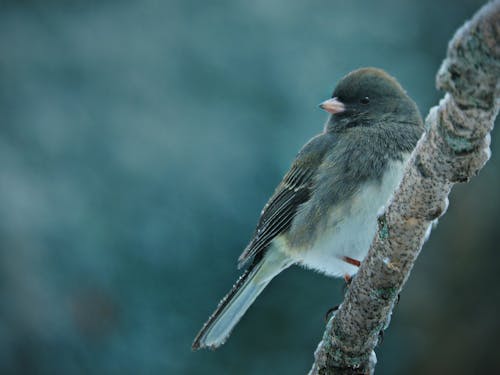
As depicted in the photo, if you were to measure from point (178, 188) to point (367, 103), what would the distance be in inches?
54.8

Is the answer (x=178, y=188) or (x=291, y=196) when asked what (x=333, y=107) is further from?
(x=178, y=188)

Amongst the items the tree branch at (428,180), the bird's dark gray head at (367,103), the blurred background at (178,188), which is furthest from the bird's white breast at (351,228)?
the blurred background at (178,188)

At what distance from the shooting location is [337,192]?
9.08 feet

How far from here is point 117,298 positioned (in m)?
3.79

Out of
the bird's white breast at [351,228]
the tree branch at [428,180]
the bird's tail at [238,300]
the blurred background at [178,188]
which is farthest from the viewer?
the blurred background at [178,188]

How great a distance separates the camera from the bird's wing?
297 cm

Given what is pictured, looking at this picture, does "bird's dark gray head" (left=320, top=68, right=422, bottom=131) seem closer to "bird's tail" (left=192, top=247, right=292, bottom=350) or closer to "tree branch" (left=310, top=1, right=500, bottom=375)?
"bird's tail" (left=192, top=247, right=292, bottom=350)

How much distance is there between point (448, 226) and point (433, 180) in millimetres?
2914

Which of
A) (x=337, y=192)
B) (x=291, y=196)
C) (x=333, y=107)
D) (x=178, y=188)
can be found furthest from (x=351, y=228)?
(x=178, y=188)

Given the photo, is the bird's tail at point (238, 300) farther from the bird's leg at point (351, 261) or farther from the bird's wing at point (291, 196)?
the bird's leg at point (351, 261)

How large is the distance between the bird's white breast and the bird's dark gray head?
1.27 ft

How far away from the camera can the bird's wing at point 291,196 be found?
2.97 metres

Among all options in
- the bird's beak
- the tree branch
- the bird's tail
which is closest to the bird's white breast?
the bird's tail

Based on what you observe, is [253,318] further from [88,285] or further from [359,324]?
[359,324]
